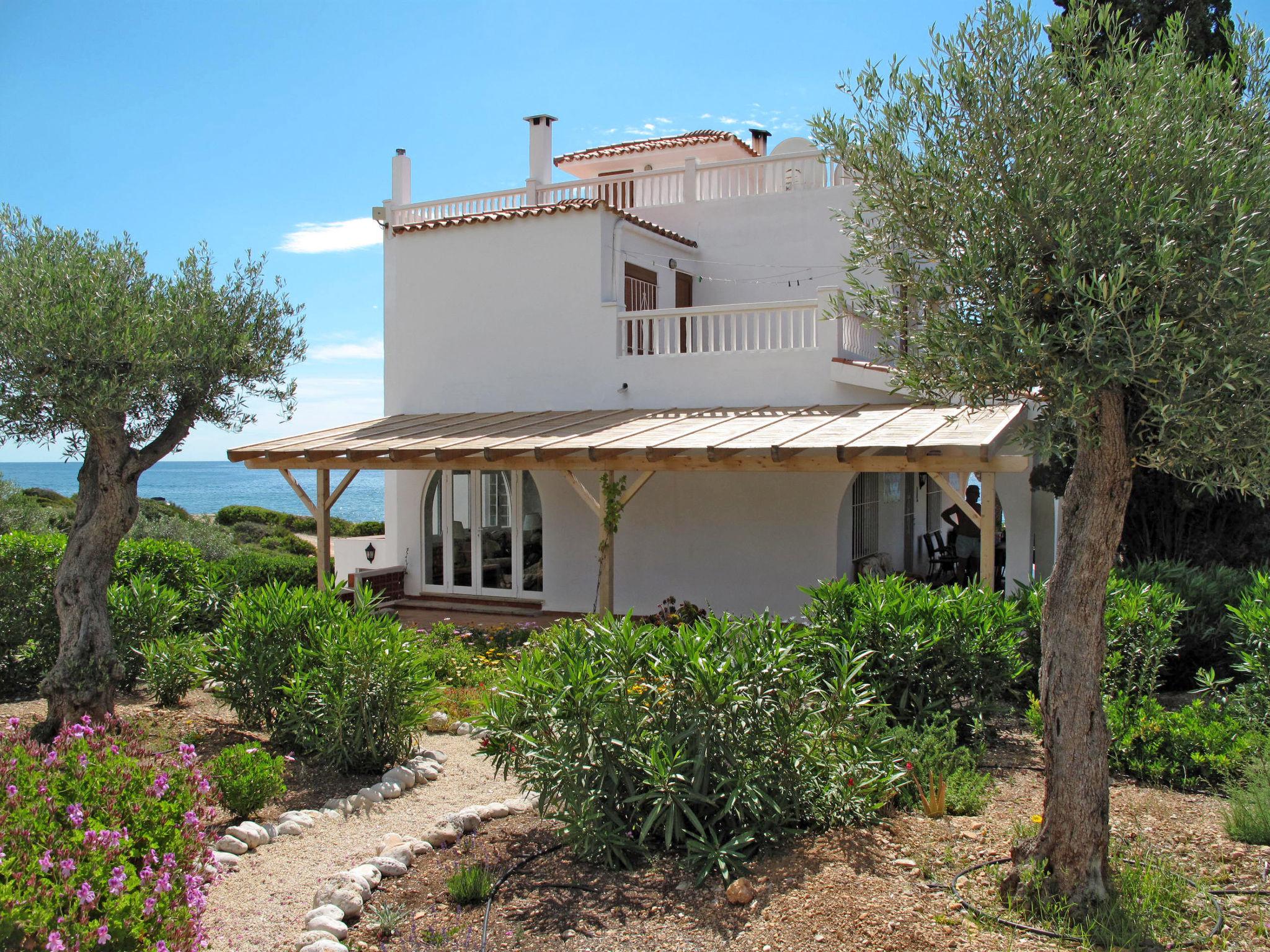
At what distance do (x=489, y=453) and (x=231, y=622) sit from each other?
4.86m

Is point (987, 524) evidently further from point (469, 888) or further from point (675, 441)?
point (469, 888)

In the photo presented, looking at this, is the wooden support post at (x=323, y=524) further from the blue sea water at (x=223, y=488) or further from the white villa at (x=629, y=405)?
the blue sea water at (x=223, y=488)

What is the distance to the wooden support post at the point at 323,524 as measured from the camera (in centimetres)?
1375

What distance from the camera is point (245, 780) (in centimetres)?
558

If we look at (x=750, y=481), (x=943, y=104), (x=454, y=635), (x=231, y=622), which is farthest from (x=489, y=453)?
(x=943, y=104)

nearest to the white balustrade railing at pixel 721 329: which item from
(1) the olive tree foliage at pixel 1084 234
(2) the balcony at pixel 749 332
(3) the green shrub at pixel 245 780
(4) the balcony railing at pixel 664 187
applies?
(2) the balcony at pixel 749 332

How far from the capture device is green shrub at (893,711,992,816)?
5180 mm

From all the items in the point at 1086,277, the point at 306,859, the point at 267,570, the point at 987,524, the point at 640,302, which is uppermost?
the point at 640,302

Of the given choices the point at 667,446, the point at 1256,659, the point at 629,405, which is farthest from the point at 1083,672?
the point at 629,405

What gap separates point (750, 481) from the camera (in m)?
13.3

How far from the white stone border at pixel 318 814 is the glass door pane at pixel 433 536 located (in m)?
9.11

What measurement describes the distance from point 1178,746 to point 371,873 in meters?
4.60

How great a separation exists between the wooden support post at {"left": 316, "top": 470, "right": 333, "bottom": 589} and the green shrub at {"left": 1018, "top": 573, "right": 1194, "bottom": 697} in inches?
386

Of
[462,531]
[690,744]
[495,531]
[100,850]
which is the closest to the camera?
[100,850]
